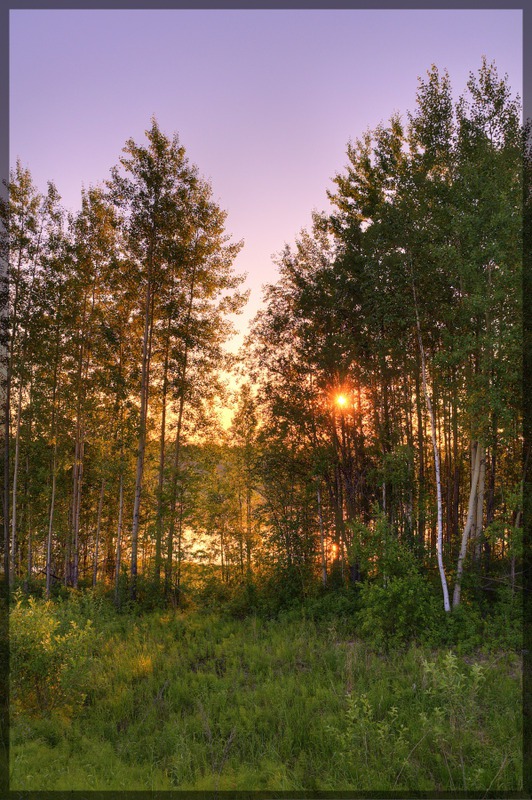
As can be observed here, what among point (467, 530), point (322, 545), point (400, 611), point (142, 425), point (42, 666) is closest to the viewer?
point (42, 666)

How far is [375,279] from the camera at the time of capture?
504 inches

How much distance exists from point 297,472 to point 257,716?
9.09m

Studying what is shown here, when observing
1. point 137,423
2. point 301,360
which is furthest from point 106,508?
point 301,360

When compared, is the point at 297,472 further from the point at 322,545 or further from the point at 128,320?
the point at 128,320

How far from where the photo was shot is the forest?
6711 millimetres

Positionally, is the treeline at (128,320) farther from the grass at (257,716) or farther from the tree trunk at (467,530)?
the tree trunk at (467,530)

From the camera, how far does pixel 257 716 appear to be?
Answer: 7.38 metres

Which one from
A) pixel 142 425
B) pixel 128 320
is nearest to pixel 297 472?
pixel 142 425

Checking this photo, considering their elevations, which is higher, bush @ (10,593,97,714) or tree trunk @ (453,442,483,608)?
tree trunk @ (453,442,483,608)

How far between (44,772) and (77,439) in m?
13.1

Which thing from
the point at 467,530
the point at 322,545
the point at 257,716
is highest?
the point at 467,530

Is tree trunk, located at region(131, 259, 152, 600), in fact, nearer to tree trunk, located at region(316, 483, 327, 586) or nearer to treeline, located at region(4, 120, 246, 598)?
treeline, located at region(4, 120, 246, 598)

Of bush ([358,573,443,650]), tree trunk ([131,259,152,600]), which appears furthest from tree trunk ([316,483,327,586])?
tree trunk ([131,259,152,600])

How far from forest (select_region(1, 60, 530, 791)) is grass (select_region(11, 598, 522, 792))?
5cm
